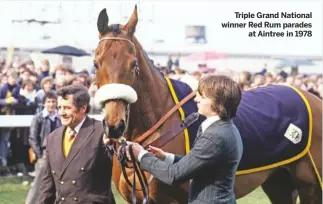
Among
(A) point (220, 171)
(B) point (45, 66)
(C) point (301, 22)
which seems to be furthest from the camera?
(B) point (45, 66)

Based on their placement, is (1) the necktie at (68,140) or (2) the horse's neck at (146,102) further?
(2) the horse's neck at (146,102)

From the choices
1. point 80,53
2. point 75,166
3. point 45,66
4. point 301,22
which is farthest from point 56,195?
point 80,53

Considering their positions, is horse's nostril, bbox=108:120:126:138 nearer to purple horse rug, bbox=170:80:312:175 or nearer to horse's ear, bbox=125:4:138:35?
horse's ear, bbox=125:4:138:35

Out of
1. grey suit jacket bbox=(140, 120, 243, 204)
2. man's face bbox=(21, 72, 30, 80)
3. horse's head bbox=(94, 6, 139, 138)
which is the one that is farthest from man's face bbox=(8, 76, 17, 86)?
grey suit jacket bbox=(140, 120, 243, 204)

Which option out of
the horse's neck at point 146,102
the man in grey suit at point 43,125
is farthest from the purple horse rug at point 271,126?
the man in grey suit at point 43,125

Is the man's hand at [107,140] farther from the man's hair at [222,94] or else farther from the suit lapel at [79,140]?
the man's hair at [222,94]

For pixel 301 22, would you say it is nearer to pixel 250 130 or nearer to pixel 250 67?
pixel 250 130

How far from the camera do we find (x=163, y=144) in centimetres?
580

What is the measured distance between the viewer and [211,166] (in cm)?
412

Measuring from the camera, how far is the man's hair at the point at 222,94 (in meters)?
4.16

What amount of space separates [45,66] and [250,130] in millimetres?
9942

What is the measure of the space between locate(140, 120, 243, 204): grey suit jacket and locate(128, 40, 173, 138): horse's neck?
1.57 metres

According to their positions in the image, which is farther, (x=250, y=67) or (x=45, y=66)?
(x=250, y=67)

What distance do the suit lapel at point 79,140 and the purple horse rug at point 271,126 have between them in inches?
47.7
